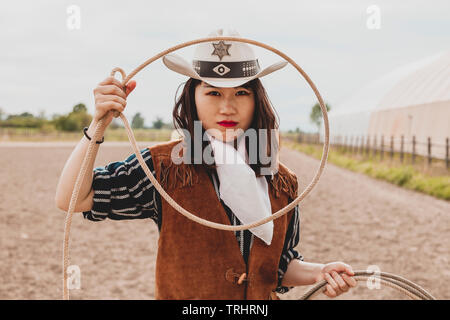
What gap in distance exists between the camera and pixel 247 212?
134 centimetres

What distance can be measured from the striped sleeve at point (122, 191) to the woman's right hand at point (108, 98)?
0.68ft

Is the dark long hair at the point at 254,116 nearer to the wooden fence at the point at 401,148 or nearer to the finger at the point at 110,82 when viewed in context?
the finger at the point at 110,82

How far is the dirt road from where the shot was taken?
13.4 ft

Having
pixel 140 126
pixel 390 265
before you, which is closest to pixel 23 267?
pixel 140 126

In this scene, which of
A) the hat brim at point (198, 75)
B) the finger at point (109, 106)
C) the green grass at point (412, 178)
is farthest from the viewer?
the green grass at point (412, 178)

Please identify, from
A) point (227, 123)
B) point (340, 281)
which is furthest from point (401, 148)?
point (227, 123)

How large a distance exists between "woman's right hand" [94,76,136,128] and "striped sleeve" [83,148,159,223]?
0.68ft

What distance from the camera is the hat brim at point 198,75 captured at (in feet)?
4.22

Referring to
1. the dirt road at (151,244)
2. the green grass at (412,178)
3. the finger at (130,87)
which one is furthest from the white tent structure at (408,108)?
the finger at (130,87)

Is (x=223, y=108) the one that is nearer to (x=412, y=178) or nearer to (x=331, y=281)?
(x=331, y=281)

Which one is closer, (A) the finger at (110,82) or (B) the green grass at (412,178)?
(A) the finger at (110,82)
